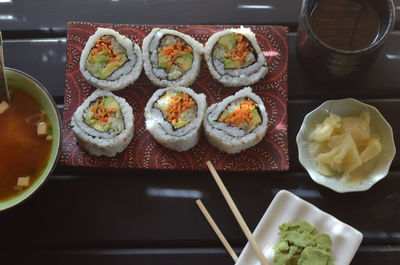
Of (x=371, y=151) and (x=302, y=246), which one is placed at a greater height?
(x=371, y=151)

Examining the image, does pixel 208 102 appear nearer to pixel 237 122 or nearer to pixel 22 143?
pixel 237 122

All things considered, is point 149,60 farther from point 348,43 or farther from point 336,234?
point 336,234

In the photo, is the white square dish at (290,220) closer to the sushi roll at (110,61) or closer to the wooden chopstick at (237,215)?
the wooden chopstick at (237,215)

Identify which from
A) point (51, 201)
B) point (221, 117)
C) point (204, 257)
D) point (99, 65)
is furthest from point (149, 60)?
point (204, 257)

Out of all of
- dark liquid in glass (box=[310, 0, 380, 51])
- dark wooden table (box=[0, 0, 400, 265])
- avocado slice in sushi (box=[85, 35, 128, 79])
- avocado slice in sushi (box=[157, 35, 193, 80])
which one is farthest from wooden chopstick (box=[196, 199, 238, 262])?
dark liquid in glass (box=[310, 0, 380, 51])

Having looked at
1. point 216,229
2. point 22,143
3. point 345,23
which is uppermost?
point 345,23

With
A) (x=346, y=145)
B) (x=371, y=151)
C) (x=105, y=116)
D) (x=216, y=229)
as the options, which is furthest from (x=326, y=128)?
(x=105, y=116)

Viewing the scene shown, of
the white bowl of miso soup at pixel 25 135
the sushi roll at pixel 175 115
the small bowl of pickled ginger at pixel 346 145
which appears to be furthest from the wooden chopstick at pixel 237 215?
the white bowl of miso soup at pixel 25 135
